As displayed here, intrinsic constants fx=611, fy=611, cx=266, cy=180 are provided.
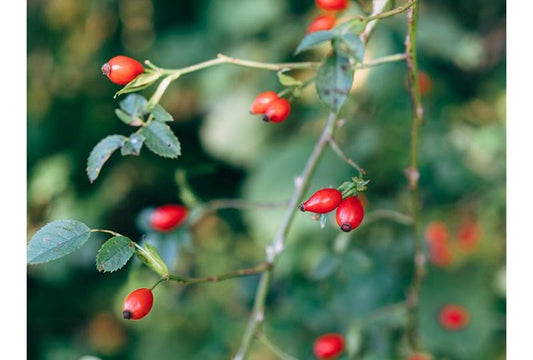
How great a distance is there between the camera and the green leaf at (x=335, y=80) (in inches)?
25.5

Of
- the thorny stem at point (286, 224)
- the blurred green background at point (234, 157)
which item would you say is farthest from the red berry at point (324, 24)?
the blurred green background at point (234, 157)

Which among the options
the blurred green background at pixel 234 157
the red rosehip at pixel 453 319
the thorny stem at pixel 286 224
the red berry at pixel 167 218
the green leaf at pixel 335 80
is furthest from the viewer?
the blurred green background at pixel 234 157

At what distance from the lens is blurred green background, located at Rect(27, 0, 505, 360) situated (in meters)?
1.97

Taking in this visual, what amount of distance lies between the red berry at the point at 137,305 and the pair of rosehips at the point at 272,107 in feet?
0.90

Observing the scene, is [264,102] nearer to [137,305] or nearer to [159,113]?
[159,113]

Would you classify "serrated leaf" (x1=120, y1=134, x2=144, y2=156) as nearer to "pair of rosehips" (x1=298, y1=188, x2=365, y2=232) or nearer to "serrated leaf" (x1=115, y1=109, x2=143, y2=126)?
"serrated leaf" (x1=115, y1=109, x2=143, y2=126)

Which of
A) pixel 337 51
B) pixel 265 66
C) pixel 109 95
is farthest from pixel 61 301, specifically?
pixel 337 51

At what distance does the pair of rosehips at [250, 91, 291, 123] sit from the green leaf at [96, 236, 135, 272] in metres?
0.24

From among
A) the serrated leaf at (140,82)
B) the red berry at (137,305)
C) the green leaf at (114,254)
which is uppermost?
the serrated leaf at (140,82)

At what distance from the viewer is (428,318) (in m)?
2.04

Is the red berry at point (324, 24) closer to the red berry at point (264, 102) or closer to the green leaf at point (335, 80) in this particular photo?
the red berry at point (264, 102)
